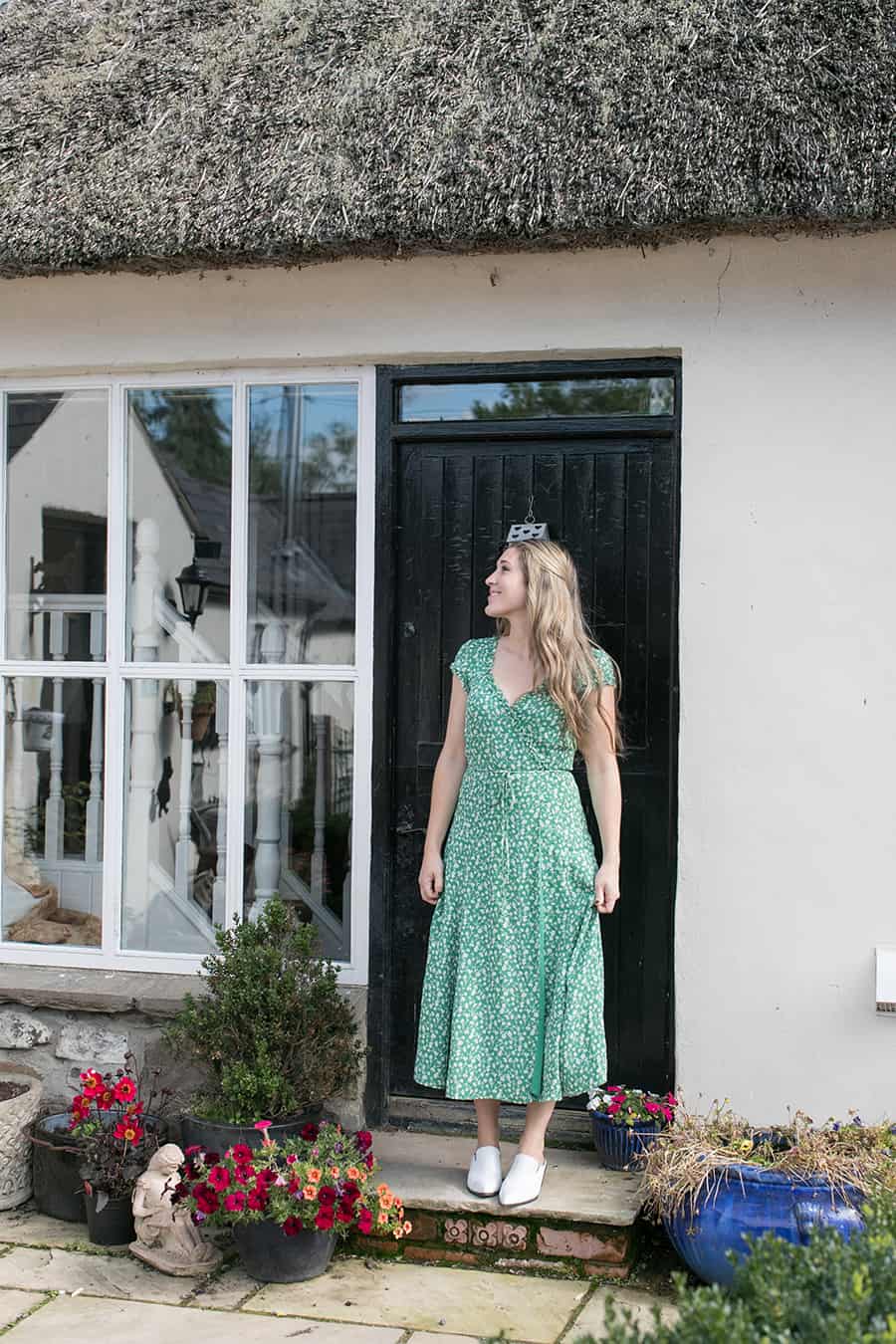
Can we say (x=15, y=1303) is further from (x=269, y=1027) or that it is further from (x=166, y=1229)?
(x=269, y=1027)

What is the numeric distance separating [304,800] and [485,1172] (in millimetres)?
1277

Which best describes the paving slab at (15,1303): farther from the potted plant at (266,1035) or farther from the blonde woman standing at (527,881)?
the blonde woman standing at (527,881)

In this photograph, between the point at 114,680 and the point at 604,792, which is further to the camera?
the point at 114,680

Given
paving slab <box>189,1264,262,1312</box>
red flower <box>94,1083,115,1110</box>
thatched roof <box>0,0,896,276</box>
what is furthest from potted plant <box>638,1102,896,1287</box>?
thatched roof <box>0,0,896,276</box>

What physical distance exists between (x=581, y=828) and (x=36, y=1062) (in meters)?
1.92

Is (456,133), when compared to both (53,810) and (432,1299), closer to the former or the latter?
(53,810)

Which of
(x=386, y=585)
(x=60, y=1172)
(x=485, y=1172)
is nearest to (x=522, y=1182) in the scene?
(x=485, y=1172)

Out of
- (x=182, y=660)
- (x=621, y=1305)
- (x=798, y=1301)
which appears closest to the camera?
(x=798, y=1301)

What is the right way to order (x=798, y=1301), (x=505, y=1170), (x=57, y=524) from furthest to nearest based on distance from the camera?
(x=57, y=524) < (x=505, y=1170) < (x=798, y=1301)

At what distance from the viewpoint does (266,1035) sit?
12.4ft

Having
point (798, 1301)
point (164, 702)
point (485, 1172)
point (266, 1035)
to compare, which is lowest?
point (485, 1172)

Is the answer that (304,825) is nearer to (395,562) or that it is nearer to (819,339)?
(395,562)

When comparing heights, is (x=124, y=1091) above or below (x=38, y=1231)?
above

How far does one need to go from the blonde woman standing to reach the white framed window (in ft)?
1.95
